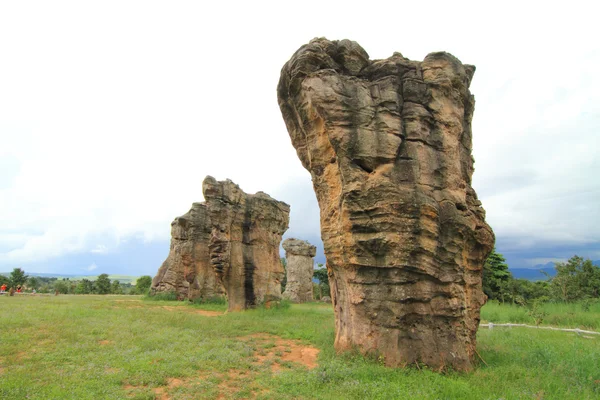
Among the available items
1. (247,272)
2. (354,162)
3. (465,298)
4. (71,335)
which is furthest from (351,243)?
(247,272)

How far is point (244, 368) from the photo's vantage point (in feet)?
26.9

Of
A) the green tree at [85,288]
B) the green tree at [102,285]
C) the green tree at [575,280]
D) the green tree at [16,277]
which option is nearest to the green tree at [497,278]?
the green tree at [575,280]

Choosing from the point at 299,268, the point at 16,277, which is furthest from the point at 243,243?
the point at 16,277

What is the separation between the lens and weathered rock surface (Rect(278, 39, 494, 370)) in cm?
844

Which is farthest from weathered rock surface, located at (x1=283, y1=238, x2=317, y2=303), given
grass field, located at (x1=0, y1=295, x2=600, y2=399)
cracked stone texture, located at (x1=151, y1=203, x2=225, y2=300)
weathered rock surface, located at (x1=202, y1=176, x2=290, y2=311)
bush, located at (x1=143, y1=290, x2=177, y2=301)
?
grass field, located at (x1=0, y1=295, x2=600, y2=399)

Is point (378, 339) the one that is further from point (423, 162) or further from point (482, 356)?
point (423, 162)

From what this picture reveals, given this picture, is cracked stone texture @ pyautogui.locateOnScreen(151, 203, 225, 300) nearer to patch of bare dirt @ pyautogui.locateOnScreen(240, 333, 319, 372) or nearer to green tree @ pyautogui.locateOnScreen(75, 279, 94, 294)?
patch of bare dirt @ pyautogui.locateOnScreen(240, 333, 319, 372)

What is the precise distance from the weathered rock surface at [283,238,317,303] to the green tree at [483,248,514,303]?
53.0 feet

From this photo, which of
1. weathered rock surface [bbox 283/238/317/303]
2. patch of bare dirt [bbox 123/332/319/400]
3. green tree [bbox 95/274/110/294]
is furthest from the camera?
green tree [bbox 95/274/110/294]

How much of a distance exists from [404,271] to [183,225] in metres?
22.8

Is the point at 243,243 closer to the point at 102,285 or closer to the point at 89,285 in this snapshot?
the point at 102,285

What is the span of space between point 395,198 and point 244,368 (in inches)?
229

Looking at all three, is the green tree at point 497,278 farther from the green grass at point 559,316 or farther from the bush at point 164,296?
the bush at point 164,296

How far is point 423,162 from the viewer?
9.16m
